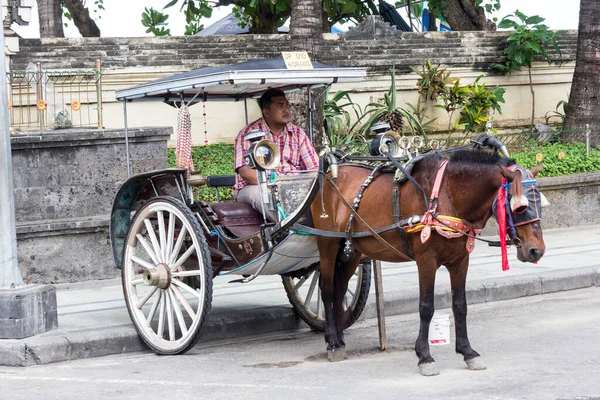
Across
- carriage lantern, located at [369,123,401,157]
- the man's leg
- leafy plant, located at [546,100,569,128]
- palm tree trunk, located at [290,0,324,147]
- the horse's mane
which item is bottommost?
the man's leg

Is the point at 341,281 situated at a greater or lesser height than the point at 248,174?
lesser

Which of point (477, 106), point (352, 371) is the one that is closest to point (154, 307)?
point (352, 371)

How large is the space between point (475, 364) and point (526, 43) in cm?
1171

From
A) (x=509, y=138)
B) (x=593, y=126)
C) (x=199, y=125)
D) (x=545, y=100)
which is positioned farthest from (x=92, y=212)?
(x=545, y=100)

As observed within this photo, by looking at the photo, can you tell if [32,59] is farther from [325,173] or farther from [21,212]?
[325,173]

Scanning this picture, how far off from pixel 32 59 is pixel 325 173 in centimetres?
826

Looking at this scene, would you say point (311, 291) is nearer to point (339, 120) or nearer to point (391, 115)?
point (391, 115)

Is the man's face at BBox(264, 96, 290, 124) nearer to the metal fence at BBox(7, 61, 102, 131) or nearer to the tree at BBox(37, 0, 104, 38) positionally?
the metal fence at BBox(7, 61, 102, 131)

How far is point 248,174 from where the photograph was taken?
7598 millimetres

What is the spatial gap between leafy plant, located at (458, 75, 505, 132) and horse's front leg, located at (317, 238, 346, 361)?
954 centimetres

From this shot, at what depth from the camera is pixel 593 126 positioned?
15.5 metres

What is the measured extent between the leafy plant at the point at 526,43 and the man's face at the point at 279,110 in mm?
10205

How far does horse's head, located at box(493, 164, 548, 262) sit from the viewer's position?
5965mm

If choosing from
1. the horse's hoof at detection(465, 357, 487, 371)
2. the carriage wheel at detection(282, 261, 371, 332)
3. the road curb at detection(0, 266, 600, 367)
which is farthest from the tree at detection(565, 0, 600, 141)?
the horse's hoof at detection(465, 357, 487, 371)
